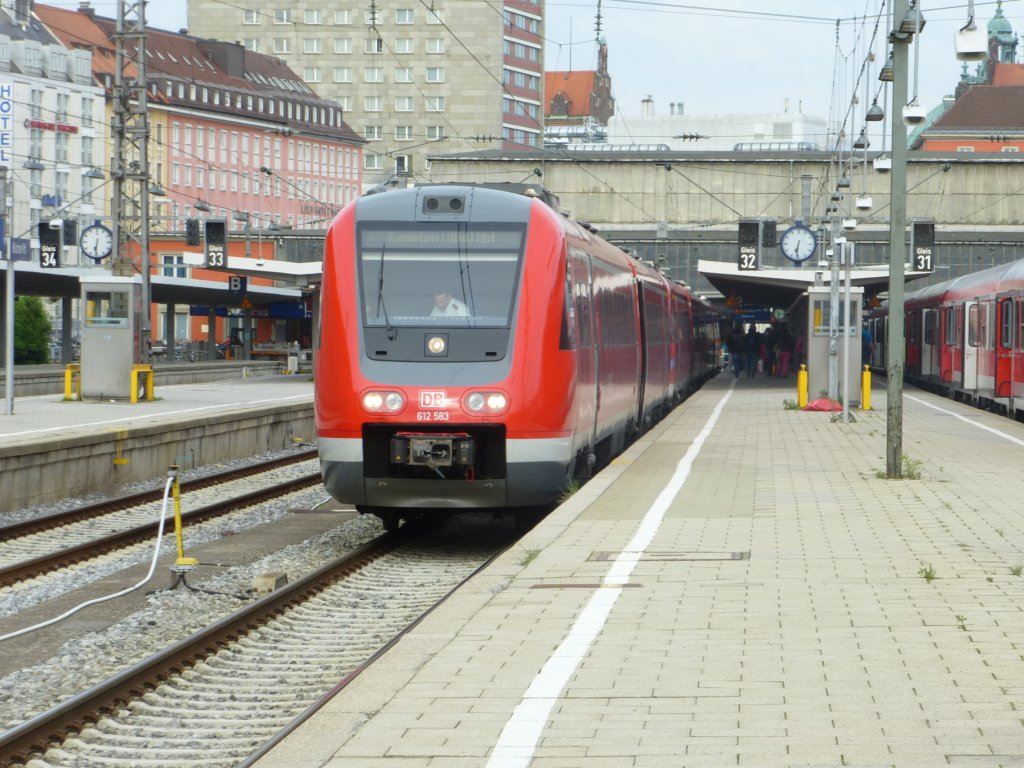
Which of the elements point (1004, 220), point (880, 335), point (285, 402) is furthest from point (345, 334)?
point (1004, 220)

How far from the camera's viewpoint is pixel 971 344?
120 feet

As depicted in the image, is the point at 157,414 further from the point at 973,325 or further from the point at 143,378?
the point at 973,325

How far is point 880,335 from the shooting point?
58156mm

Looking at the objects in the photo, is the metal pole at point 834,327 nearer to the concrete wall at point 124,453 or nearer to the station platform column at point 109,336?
the concrete wall at point 124,453

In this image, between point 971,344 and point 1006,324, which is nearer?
point 1006,324

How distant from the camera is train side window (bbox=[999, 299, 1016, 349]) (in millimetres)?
31250

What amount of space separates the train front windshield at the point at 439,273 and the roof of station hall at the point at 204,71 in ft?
306

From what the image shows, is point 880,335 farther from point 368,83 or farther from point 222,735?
point 368,83

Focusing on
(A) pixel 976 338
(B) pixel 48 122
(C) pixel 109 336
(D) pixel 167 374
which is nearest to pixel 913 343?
(A) pixel 976 338

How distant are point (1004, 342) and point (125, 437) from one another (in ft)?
55.7

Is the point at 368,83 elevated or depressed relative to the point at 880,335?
elevated

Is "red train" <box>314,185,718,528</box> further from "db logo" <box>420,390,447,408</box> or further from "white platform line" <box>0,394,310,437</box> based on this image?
"white platform line" <box>0,394,310,437</box>


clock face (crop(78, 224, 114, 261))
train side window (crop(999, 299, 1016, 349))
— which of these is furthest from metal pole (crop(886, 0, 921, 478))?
clock face (crop(78, 224, 114, 261))

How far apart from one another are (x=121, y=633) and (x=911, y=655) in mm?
5104
